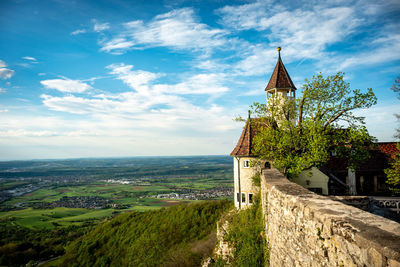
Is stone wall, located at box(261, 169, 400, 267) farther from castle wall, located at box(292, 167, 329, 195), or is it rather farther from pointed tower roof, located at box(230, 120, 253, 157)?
castle wall, located at box(292, 167, 329, 195)

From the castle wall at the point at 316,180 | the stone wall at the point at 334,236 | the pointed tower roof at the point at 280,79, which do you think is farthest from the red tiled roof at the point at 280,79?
the stone wall at the point at 334,236

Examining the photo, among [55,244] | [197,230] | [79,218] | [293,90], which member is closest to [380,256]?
[293,90]

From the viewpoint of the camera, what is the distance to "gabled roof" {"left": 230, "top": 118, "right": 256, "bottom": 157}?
21469mm

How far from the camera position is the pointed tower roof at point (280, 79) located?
2258cm

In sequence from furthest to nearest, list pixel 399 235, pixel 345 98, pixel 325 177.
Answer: pixel 325 177, pixel 345 98, pixel 399 235

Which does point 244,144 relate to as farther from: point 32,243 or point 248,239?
point 32,243

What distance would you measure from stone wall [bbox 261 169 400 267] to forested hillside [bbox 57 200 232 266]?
16.3 metres

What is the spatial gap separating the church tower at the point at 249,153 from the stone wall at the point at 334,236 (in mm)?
14460

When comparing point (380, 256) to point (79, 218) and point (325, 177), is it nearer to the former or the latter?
point (325, 177)

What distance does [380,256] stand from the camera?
2.71 meters

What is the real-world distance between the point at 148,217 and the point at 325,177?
28.6m

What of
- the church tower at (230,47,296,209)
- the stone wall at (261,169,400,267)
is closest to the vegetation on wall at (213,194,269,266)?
the church tower at (230,47,296,209)

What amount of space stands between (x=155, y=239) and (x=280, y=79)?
2473 cm

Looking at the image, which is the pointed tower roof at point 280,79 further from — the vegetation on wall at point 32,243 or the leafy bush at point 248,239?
the vegetation on wall at point 32,243
